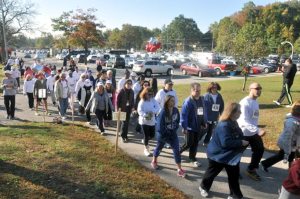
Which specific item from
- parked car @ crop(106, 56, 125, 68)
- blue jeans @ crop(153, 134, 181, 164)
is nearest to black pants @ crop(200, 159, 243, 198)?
blue jeans @ crop(153, 134, 181, 164)

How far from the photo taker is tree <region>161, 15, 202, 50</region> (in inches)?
5914

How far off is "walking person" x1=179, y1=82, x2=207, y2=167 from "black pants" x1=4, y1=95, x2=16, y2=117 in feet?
23.8

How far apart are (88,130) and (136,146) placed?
224cm

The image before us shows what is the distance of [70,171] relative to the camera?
A: 22.4ft

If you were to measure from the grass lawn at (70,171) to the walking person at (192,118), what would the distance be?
1.15 m

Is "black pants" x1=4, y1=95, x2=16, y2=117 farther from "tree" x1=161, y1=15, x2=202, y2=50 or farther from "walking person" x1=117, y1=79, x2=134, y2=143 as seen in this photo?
"tree" x1=161, y1=15, x2=202, y2=50

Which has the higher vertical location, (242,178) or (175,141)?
(175,141)

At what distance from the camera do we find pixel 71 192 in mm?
5926

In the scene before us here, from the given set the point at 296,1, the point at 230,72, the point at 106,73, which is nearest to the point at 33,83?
the point at 106,73

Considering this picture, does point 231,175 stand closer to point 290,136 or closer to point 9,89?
point 290,136

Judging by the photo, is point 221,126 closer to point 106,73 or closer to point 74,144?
point 74,144

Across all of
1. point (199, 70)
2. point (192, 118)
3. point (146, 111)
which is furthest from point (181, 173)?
point (199, 70)

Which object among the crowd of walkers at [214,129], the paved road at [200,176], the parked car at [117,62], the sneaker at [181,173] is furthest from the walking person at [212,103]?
the parked car at [117,62]

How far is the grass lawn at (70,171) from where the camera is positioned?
598 cm
